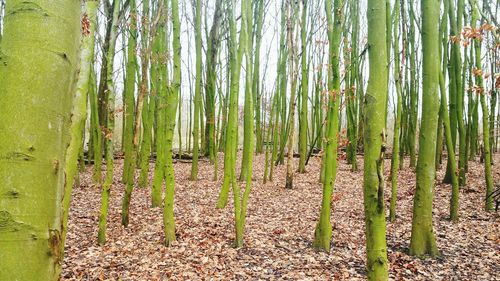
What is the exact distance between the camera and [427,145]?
5.24 metres

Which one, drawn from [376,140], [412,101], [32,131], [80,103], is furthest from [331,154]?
[412,101]

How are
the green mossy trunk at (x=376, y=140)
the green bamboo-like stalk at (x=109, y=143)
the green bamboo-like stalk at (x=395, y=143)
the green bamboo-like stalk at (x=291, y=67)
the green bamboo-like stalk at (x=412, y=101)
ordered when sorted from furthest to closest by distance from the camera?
the green bamboo-like stalk at (x=412, y=101) < the green bamboo-like stalk at (x=291, y=67) < the green bamboo-like stalk at (x=395, y=143) < the green bamboo-like stalk at (x=109, y=143) < the green mossy trunk at (x=376, y=140)

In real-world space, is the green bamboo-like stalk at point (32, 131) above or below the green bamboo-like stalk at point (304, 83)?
below

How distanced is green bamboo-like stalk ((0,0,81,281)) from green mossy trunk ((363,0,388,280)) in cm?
224

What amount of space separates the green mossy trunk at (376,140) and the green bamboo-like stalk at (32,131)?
7.35 ft

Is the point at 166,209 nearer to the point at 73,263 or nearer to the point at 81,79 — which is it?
the point at 73,263

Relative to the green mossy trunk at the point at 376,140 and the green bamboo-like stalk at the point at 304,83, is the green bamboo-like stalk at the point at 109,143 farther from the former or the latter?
the green bamboo-like stalk at the point at 304,83

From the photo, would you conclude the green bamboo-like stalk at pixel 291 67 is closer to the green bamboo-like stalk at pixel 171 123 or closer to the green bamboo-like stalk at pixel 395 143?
the green bamboo-like stalk at pixel 395 143

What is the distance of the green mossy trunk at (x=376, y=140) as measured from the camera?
105 inches

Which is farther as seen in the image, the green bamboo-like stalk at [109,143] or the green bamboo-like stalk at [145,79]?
the green bamboo-like stalk at [145,79]

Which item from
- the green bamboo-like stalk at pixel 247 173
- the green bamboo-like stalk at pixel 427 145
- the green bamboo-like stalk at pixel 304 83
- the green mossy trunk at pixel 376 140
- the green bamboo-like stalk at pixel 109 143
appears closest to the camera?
the green mossy trunk at pixel 376 140

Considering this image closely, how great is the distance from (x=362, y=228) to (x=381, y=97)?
4.97 metres

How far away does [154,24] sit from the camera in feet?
23.1

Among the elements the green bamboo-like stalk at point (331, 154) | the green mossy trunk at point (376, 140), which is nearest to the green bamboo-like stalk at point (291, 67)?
the green bamboo-like stalk at point (331, 154)
